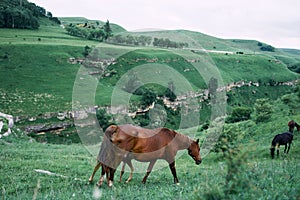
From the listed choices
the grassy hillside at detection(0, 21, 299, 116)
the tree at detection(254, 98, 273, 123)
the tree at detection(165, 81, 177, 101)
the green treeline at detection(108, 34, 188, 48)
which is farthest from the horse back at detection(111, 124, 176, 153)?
the green treeline at detection(108, 34, 188, 48)

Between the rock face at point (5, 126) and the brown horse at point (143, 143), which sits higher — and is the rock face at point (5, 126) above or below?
below

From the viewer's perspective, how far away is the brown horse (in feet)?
33.8

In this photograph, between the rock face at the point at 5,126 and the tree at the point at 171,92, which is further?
the tree at the point at 171,92

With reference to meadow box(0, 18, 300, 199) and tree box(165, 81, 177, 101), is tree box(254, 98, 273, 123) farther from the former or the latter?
tree box(165, 81, 177, 101)

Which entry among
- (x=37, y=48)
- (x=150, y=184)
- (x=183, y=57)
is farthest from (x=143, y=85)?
(x=150, y=184)

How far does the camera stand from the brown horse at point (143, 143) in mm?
10297

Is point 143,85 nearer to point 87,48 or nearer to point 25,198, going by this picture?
point 87,48

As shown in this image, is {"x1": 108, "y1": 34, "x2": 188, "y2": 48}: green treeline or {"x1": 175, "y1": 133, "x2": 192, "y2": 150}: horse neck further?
{"x1": 108, "y1": 34, "x2": 188, "y2": 48}: green treeline

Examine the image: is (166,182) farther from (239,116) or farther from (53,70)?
(53,70)

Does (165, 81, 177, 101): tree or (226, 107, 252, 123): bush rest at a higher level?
(226, 107, 252, 123): bush

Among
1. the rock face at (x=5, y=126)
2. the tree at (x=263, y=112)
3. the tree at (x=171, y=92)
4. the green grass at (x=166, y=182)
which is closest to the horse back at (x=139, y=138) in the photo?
the green grass at (x=166, y=182)

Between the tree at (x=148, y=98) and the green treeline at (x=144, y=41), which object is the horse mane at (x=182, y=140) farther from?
the green treeline at (x=144, y=41)

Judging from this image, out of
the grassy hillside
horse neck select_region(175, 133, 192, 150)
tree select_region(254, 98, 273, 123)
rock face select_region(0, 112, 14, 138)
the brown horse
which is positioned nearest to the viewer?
the brown horse

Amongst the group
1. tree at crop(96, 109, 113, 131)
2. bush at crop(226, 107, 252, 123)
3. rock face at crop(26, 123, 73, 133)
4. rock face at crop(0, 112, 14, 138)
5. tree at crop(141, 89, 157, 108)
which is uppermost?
rock face at crop(0, 112, 14, 138)
